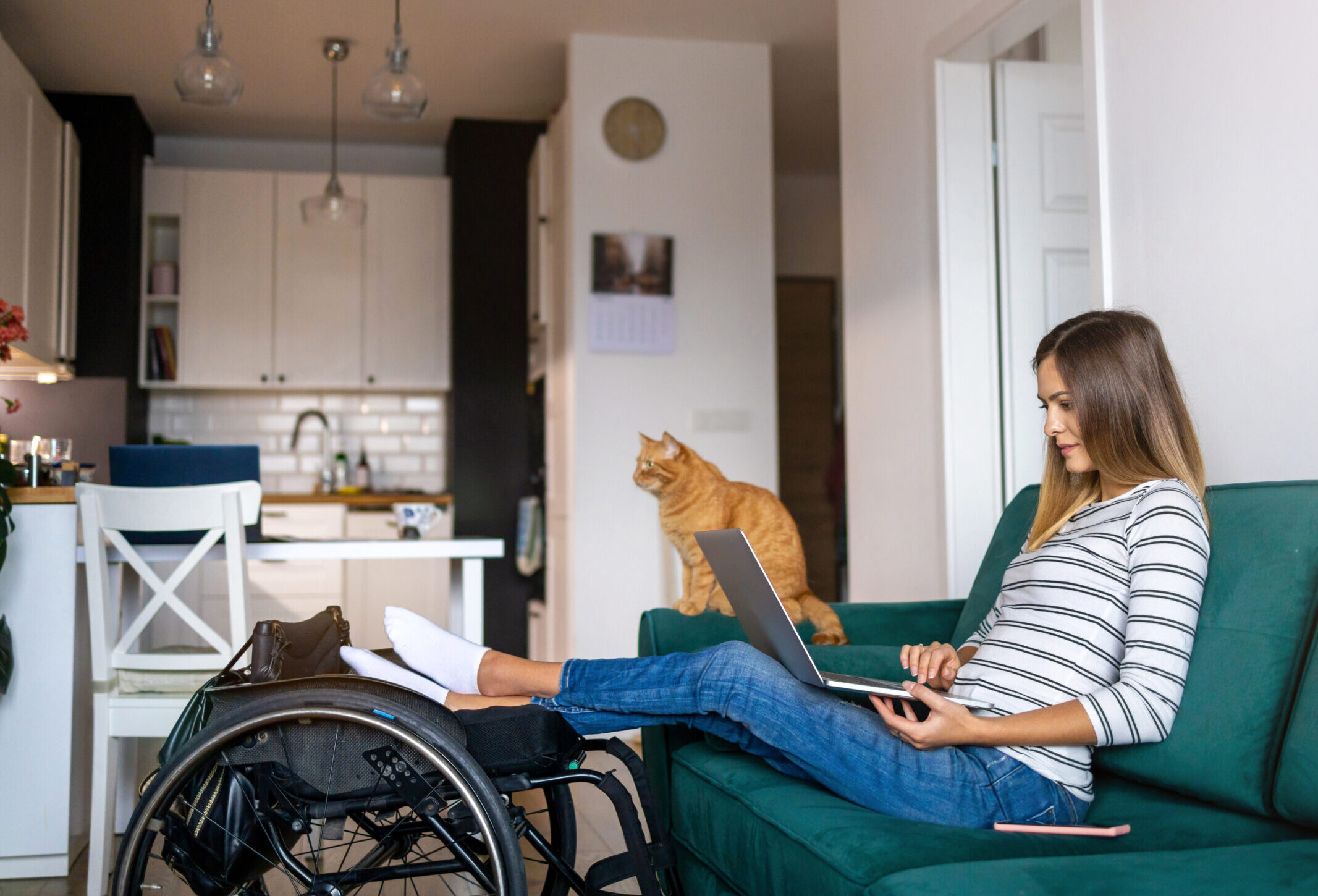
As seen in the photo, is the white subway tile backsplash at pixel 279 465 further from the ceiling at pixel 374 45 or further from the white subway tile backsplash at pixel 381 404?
the ceiling at pixel 374 45

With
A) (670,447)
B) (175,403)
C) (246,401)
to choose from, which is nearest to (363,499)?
(246,401)

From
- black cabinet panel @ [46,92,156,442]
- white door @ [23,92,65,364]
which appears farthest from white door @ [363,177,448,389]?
white door @ [23,92,65,364]

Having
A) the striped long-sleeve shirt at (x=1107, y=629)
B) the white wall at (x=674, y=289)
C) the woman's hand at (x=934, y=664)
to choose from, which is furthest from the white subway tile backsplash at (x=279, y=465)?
the striped long-sleeve shirt at (x=1107, y=629)

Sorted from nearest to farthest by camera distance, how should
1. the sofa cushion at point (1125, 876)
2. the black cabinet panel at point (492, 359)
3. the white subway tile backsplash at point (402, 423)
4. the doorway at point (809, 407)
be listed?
1. the sofa cushion at point (1125, 876)
2. the black cabinet panel at point (492, 359)
3. the white subway tile backsplash at point (402, 423)
4. the doorway at point (809, 407)

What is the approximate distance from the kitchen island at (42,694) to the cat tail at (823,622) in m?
1.24

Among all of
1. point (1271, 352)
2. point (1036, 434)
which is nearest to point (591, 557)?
point (1036, 434)

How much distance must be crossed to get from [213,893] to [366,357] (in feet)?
14.6

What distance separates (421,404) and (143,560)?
3477mm

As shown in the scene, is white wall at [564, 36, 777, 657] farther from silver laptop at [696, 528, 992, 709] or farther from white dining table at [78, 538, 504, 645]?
silver laptop at [696, 528, 992, 709]

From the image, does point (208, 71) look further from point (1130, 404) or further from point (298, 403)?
point (298, 403)

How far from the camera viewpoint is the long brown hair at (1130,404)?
5.12 feet

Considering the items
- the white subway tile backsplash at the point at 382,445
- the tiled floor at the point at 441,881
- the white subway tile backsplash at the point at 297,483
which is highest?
the white subway tile backsplash at the point at 382,445

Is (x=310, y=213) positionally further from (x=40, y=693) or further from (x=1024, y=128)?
(x=1024, y=128)

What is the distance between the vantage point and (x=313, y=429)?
5848 millimetres
